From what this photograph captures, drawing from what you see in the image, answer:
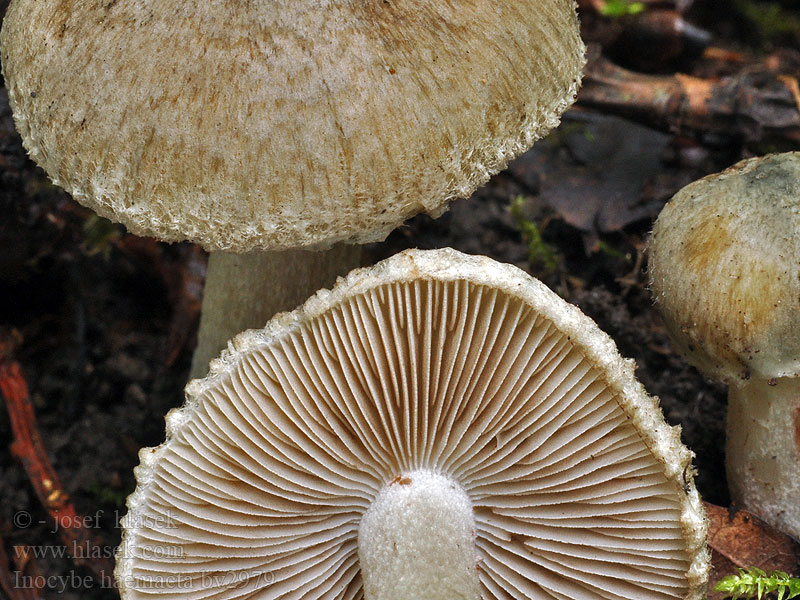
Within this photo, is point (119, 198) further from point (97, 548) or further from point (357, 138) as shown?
point (97, 548)

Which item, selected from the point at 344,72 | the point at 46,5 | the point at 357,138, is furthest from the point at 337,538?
the point at 46,5

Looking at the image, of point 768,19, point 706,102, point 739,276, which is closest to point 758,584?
point 739,276

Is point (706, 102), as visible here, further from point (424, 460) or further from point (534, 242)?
point (424, 460)

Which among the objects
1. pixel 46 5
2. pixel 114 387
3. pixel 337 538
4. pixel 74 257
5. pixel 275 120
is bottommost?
pixel 337 538

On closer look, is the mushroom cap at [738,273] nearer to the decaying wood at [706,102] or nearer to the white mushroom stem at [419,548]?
the white mushroom stem at [419,548]

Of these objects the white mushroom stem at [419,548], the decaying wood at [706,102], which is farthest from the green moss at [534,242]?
the white mushroom stem at [419,548]

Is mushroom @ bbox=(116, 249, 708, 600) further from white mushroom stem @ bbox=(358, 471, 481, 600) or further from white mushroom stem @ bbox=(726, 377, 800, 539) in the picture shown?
white mushroom stem @ bbox=(726, 377, 800, 539)
